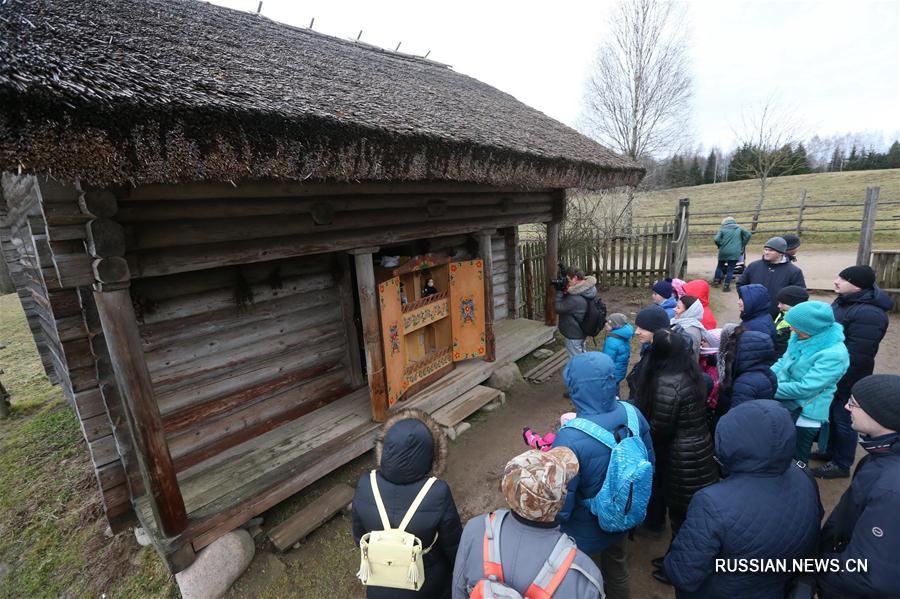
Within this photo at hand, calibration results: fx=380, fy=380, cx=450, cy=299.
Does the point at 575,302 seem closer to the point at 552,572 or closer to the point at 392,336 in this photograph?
Result: the point at 392,336

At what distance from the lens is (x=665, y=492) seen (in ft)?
9.05

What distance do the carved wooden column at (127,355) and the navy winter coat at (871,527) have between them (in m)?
3.60

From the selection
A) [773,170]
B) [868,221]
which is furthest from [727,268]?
[773,170]

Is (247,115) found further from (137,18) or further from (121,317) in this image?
(137,18)

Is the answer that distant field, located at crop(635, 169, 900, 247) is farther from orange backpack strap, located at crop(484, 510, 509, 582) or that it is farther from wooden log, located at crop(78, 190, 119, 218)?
wooden log, located at crop(78, 190, 119, 218)

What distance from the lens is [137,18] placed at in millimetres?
2945

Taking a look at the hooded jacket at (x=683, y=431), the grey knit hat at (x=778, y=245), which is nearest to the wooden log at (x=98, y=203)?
the hooded jacket at (x=683, y=431)

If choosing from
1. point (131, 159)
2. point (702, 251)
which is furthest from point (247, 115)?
point (702, 251)

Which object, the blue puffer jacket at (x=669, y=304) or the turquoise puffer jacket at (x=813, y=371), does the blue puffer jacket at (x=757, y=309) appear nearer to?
the turquoise puffer jacket at (x=813, y=371)

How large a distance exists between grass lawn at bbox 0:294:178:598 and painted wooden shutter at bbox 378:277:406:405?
2324mm

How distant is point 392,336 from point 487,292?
178 centimetres

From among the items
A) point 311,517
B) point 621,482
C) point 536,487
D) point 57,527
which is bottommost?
point 57,527

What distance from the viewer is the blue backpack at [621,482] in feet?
6.04

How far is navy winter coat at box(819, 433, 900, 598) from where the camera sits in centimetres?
134
